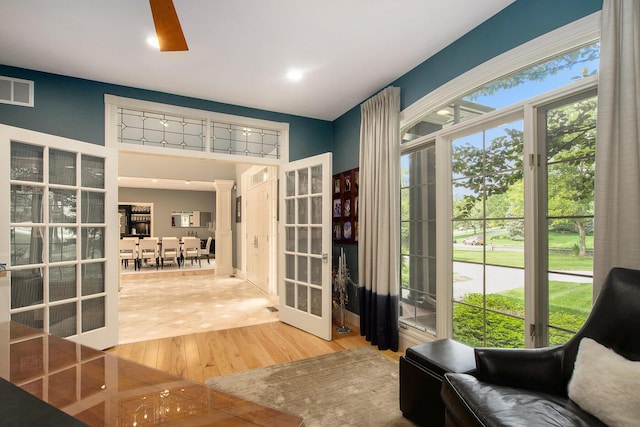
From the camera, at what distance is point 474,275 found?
2.55 meters

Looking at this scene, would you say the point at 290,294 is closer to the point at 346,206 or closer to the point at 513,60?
the point at 346,206

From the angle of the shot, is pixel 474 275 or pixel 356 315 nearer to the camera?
pixel 474 275

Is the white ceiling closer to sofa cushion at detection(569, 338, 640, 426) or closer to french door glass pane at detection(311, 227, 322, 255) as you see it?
french door glass pane at detection(311, 227, 322, 255)

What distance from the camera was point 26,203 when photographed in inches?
103

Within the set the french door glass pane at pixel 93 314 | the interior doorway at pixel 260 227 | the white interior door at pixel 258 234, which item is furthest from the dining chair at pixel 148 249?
the french door glass pane at pixel 93 314

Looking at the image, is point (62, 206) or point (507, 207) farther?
point (62, 206)

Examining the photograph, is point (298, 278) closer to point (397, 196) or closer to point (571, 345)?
point (397, 196)

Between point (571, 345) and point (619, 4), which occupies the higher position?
point (619, 4)

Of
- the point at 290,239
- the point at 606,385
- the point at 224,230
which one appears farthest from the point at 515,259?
the point at 224,230

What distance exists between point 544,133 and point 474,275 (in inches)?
46.6

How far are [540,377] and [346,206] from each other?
280cm

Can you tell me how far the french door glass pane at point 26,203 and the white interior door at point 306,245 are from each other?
2.33m

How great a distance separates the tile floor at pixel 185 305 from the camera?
3.77m

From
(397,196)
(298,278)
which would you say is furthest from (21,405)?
(298,278)
